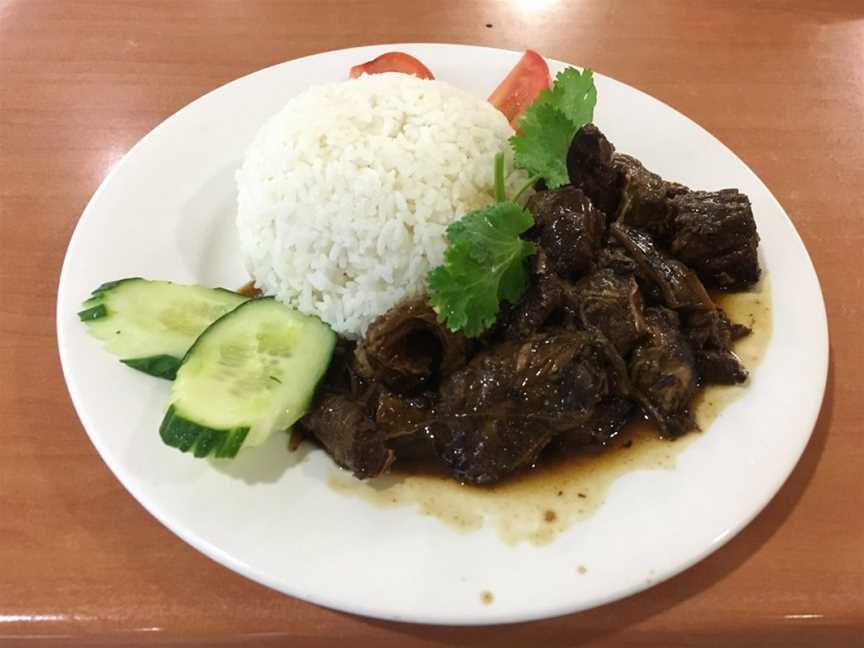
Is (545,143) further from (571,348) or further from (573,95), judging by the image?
(571,348)

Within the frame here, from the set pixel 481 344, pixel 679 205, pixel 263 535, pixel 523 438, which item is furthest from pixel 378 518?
pixel 679 205

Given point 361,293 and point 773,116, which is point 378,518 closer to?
point 361,293

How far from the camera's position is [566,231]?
97.2 inches

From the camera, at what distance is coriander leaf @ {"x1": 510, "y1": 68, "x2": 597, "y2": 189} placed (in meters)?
2.67

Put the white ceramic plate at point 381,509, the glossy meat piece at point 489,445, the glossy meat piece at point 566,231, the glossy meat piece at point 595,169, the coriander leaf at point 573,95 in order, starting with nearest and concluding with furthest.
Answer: the white ceramic plate at point 381,509, the glossy meat piece at point 489,445, the glossy meat piece at point 566,231, the glossy meat piece at point 595,169, the coriander leaf at point 573,95

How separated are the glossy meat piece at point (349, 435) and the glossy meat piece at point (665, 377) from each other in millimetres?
843

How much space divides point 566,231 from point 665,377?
1.88ft

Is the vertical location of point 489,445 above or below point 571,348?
below

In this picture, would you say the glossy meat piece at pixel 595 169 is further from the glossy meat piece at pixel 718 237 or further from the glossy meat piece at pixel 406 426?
the glossy meat piece at pixel 406 426

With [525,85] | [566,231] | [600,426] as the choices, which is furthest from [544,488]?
[525,85]

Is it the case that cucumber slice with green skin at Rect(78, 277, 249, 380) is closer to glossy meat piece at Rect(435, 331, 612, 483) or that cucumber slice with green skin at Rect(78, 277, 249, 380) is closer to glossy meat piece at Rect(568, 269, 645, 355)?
glossy meat piece at Rect(435, 331, 612, 483)

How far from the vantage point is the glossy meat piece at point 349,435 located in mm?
2146

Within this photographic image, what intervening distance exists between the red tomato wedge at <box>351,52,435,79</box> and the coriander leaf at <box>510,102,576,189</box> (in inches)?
33.9

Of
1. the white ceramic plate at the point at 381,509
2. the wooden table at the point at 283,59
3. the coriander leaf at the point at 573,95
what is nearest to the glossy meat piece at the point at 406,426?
the white ceramic plate at the point at 381,509
